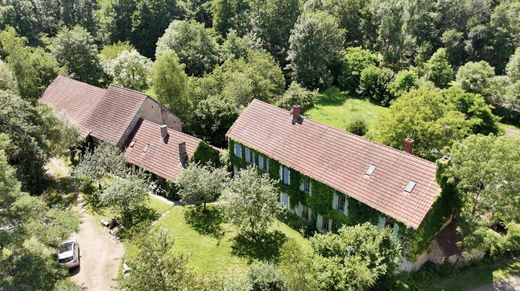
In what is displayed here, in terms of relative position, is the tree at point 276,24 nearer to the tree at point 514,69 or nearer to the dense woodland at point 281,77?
the dense woodland at point 281,77

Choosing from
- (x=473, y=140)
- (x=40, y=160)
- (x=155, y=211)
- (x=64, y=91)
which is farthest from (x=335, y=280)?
(x=64, y=91)

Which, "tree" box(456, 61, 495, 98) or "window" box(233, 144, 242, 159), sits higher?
"window" box(233, 144, 242, 159)

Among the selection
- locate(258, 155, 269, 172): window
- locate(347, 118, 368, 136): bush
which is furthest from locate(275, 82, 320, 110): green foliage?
locate(258, 155, 269, 172): window

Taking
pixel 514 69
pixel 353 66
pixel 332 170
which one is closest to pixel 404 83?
pixel 353 66

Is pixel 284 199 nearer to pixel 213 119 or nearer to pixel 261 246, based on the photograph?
pixel 261 246

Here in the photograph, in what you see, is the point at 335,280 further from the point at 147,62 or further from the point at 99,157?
the point at 147,62

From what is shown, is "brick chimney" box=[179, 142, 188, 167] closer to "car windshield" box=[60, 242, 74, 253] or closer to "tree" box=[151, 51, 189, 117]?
"car windshield" box=[60, 242, 74, 253]
